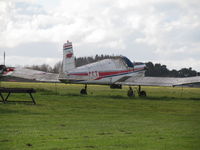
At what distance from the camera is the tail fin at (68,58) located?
105ft

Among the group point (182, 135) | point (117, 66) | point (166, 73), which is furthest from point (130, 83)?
point (166, 73)

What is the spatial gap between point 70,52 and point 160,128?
69.5 ft

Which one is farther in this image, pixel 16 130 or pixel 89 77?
pixel 89 77

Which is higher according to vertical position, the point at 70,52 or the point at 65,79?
the point at 70,52

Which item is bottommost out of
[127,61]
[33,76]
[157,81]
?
[157,81]

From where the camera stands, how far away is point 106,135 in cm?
1033

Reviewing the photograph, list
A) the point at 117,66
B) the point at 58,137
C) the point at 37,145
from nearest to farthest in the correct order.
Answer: the point at 37,145
the point at 58,137
the point at 117,66

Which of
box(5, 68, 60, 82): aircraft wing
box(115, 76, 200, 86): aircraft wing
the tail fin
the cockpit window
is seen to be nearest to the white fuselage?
the cockpit window

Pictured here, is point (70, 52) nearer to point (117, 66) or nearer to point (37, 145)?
point (117, 66)

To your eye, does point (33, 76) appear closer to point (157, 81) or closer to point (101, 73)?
point (101, 73)

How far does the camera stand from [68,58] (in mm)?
32219

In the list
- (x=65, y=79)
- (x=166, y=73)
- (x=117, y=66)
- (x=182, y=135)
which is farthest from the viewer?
(x=166, y=73)

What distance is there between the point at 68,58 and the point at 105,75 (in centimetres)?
334

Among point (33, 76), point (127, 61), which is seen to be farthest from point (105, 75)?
point (33, 76)
